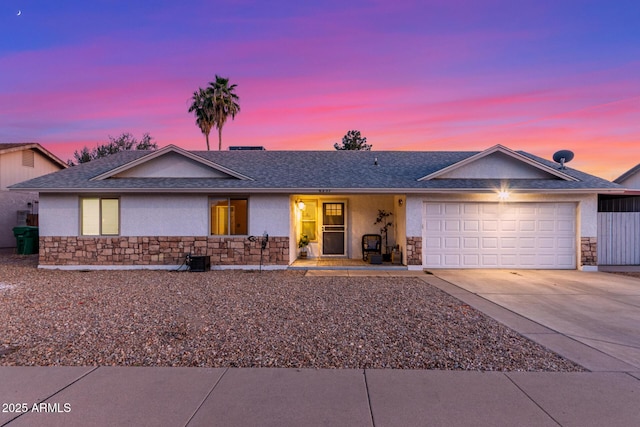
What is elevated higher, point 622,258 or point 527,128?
point 527,128

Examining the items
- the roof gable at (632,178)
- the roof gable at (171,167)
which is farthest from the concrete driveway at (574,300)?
the roof gable at (632,178)

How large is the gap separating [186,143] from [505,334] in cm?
3136

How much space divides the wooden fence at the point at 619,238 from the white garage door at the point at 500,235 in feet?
3.82

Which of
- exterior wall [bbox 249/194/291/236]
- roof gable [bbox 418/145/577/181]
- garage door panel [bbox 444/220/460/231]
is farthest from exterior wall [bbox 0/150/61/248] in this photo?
garage door panel [bbox 444/220/460/231]

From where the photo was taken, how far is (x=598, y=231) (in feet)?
41.1

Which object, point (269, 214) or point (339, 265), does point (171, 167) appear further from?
point (339, 265)

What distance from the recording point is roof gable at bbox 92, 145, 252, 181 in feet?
42.3

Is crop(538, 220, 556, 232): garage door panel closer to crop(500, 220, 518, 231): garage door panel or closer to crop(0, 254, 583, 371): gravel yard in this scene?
crop(500, 220, 518, 231): garage door panel

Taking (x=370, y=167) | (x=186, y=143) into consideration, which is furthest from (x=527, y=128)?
(x=186, y=143)

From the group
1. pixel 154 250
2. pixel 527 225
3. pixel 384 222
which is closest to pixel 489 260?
pixel 527 225

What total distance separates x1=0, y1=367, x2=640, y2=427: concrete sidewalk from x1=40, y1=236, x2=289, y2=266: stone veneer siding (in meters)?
8.37

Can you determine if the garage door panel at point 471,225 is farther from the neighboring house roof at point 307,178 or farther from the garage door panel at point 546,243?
the garage door panel at point 546,243

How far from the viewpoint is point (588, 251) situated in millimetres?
12227

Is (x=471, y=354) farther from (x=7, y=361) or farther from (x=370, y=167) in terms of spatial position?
(x=370, y=167)
